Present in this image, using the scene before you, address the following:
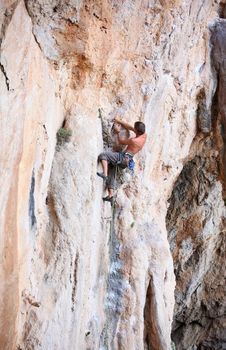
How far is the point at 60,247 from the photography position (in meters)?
6.13

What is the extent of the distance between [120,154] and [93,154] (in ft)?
2.15

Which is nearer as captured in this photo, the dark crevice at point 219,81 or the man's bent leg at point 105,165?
the man's bent leg at point 105,165

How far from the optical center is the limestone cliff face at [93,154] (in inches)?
195

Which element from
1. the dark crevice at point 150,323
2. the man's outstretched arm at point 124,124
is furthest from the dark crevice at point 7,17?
the dark crevice at point 150,323

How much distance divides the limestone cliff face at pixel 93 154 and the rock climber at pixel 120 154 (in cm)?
22

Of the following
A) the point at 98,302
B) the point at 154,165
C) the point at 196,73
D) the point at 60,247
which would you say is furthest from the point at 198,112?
the point at 60,247

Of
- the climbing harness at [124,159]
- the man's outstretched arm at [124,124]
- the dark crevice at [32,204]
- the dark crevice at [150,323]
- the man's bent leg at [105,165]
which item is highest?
the man's outstretched arm at [124,124]

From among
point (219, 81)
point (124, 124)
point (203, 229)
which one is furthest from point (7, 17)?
point (203, 229)

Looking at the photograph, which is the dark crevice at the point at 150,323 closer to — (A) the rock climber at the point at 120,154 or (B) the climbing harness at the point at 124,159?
(A) the rock climber at the point at 120,154

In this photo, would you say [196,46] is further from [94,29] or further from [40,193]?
[40,193]

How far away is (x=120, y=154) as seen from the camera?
7.53 meters

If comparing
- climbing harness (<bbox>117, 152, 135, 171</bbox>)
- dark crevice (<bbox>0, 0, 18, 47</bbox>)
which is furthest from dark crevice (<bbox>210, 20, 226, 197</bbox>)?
dark crevice (<bbox>0, 0, 18, 47</bbox>)

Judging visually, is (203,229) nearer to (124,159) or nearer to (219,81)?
(219,81)

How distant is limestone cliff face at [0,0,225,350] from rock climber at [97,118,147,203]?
0.22 metres
